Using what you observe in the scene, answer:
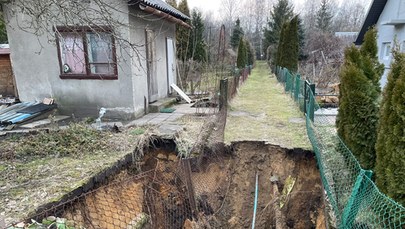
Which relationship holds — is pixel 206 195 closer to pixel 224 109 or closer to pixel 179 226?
pixel 179 226

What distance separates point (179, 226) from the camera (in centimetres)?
454

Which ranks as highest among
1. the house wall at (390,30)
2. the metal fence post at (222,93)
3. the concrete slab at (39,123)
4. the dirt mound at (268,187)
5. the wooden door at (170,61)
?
the house wall at (390,30)

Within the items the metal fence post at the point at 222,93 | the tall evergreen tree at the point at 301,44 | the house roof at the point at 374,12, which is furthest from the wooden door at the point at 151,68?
the tall evergreen tree at the point at 301,44

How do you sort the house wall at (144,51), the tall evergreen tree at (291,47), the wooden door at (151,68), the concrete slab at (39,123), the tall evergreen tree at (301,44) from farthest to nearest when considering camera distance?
the tall evergreen tree at (301,44)
the tall evergreen tree at (291,47)
the wooden door at (151,68)
the house wall at (144,51)
the concrete slab at (39,123)

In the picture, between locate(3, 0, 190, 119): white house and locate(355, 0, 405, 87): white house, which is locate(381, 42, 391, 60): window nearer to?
locate(355, 0, 405, 87): white house

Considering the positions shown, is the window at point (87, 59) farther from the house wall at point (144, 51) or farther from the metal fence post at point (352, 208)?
the metal fence post at point (352, 208)

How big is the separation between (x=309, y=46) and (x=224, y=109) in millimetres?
21927

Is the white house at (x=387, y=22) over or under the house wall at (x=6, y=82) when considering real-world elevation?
over

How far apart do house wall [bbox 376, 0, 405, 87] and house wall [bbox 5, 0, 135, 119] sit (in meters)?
9.08

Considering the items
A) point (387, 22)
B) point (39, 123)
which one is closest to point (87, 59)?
point (39, 123)

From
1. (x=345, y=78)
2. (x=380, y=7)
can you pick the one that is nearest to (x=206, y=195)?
(x=345, y=78)

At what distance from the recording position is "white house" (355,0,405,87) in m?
10.5

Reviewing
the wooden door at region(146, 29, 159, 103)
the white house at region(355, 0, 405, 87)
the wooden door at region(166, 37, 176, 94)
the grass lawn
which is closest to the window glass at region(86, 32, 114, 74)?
the wooden door at region(146, 29, 159, 103)

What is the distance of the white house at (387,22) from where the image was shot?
34.3 feet
